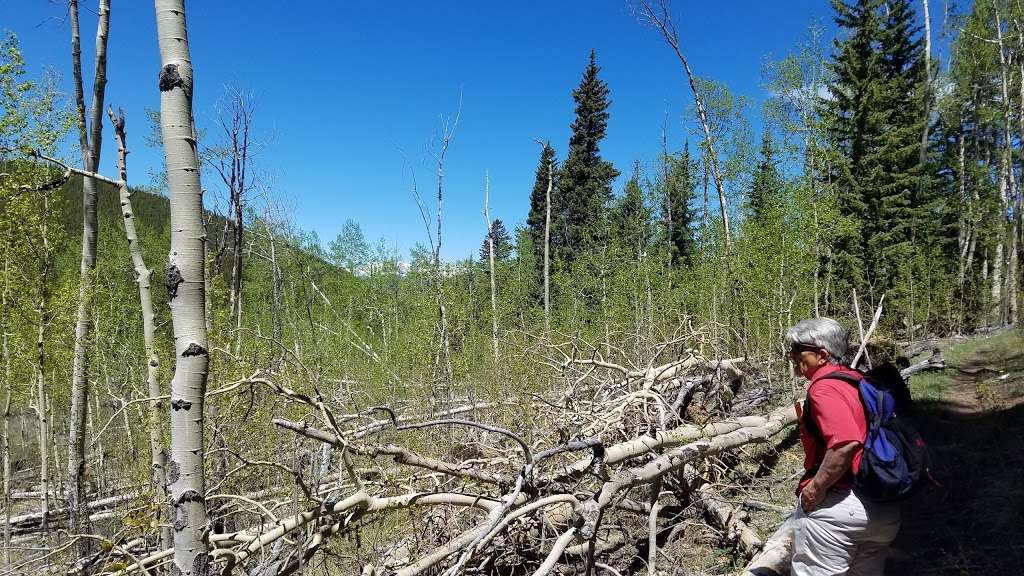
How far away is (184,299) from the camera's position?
1.93m

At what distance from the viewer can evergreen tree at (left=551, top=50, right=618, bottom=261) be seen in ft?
92.4

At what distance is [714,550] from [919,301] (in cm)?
1568

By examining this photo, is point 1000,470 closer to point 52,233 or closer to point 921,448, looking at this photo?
point 921,448

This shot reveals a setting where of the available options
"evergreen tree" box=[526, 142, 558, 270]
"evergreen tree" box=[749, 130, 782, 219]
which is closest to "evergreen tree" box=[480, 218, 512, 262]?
"evergreen tree" box=[526, 142, 558, 270]

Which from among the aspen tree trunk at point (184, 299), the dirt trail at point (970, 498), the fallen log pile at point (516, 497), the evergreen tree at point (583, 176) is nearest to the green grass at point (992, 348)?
the dirt trail at point (970, 498)

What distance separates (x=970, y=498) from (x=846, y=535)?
272 cm

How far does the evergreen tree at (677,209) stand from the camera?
23.2m

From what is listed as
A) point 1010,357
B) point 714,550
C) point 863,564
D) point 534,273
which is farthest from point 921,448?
point 534,273

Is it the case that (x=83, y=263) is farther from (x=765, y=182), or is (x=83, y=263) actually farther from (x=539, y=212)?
(x=539, y=212)

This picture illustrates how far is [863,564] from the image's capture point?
2.31m

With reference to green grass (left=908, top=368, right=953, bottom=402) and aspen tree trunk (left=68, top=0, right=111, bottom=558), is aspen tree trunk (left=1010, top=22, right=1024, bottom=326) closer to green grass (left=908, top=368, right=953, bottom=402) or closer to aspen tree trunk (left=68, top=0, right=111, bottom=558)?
green grass (left=908, top=368, right=953, bottom=402)

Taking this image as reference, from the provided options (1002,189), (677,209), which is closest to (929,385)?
(1002,189)

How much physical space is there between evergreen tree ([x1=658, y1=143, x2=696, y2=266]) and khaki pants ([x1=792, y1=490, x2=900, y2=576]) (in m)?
21.0

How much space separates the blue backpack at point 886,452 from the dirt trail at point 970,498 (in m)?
1.62
